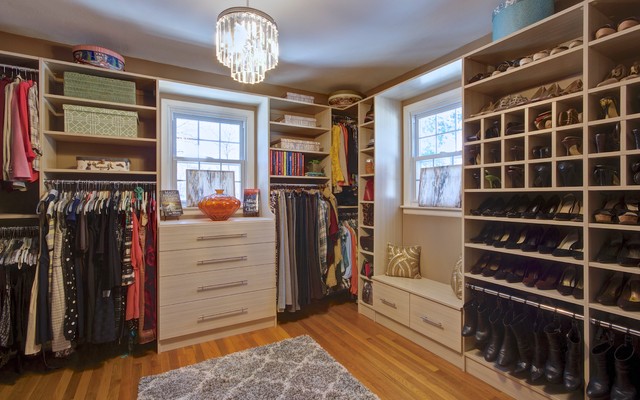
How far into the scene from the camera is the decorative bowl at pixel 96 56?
2.26 metres

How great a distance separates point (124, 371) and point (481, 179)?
2.82 m

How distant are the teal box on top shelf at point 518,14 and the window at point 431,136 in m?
0.68

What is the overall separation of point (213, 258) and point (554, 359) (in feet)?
7.82

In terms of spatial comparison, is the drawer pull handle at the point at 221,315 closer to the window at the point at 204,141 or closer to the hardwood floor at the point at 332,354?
the hardwood floor at the point at 332,354

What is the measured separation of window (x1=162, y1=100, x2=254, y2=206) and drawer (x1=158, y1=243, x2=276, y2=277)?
0.73 metres

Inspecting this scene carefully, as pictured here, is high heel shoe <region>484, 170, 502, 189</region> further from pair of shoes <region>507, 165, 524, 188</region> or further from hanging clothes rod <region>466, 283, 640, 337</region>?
hanging clothes rod <region>466, 283, 640, 337</region>

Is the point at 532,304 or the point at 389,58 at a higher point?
the point at 389,58

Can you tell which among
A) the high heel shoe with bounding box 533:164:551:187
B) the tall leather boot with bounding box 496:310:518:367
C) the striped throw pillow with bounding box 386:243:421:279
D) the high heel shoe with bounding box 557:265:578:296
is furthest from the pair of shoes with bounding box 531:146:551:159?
the striped throw pillow with bounding box 386:243:421:279

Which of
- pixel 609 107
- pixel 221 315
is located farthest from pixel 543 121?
pixel 221 315

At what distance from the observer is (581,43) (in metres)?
1.60

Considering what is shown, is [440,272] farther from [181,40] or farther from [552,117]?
[181,40]

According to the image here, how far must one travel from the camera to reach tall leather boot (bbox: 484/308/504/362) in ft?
6.21

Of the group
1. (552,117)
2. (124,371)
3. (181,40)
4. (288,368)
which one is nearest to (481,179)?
(552,117)

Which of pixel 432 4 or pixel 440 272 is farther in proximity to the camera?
pixel 440 272
